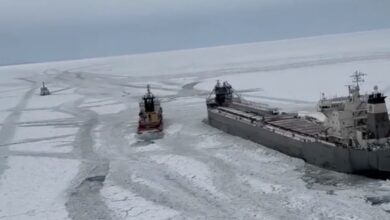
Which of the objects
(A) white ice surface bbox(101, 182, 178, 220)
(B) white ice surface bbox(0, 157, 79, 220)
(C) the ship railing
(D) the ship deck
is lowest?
(A) white ice surface bbox(101, 182, 178, 220)

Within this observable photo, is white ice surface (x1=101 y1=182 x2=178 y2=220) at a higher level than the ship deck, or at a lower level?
lower

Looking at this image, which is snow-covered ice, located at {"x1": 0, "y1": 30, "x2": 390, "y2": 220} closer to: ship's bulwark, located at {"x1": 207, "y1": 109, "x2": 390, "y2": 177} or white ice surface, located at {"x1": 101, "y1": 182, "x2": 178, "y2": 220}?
white ice surface, located at {"x1": 101, "y1": 182, "x2": 178, "y2": 220}

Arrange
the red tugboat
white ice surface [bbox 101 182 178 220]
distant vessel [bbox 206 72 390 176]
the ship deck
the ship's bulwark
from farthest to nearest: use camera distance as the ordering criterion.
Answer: the red tugboat
the ship deck
distant vessel [bbox 206 72 390 176]
the ship's bulwark
white ice surface [bbox 101 182 178 220]

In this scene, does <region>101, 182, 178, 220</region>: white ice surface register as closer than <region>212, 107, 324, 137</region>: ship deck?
A: Yes

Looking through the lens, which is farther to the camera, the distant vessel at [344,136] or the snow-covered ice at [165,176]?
the distant vessel at [344,136]

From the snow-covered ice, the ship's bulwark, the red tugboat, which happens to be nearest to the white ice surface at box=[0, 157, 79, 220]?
the snow-covered ice

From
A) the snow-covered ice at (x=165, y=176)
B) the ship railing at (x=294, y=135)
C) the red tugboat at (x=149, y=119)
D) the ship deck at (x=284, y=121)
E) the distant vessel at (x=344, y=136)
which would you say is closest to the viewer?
the snow-covered ice at (x=165, y=176)

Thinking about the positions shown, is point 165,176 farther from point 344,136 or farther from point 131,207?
point 344,136

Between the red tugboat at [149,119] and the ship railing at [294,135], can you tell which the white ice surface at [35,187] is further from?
the ship railing at [294,135]

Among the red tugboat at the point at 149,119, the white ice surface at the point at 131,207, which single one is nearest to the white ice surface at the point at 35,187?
the white ice surface at the point at 131,207
